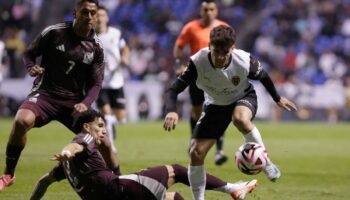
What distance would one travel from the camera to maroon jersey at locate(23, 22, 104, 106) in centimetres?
919

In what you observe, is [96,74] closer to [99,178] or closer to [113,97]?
[99,178]

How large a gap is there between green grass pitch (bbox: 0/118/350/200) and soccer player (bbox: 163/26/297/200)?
1.02 metres

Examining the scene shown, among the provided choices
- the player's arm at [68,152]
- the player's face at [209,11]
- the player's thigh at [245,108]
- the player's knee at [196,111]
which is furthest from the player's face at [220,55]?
the player's face at [209,11]

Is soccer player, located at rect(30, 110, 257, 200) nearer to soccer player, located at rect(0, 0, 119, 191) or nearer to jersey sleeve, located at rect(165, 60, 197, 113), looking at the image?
jersey sleeve, located at rect(165, 60, 197, 113)

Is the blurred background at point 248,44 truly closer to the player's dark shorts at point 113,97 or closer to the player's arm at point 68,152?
the player's dark shorts at point 113,97

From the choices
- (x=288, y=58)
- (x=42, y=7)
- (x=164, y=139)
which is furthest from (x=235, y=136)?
(x=42, y=7)

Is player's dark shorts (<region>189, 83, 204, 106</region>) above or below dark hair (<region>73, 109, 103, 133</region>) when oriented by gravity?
below

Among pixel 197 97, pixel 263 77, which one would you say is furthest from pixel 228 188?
pixel 197 97

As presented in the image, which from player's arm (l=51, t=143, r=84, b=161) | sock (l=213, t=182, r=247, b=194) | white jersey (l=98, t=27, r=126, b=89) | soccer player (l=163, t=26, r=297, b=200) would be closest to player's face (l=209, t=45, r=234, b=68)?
soccer player (l=163, t=26, r=297, b=200)

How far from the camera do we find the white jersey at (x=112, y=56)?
14547 millimetres

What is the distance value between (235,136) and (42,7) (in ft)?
39.3

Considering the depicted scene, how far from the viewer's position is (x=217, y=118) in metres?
9.09

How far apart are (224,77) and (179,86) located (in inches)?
21.0

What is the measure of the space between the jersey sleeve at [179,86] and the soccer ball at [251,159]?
85 cm
